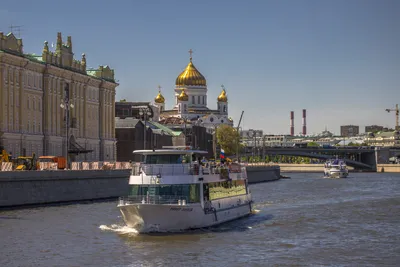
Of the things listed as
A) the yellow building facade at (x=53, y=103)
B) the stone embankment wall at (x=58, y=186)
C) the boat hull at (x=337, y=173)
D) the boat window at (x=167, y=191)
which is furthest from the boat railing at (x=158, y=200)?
the boat hull at (x=337, y=173)

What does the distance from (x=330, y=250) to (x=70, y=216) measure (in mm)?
21498

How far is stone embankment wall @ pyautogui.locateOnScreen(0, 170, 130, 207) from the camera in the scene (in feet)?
220

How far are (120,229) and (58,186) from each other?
20913mm

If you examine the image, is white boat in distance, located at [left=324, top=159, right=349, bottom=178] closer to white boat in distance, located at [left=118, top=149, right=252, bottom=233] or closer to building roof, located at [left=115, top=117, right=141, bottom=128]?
building roof, located at [left=115, top=117, right=141, bottom=128]

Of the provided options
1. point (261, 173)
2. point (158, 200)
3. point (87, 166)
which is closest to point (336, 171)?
point (261, 173)

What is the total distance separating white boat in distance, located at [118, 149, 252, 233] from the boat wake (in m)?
0.41

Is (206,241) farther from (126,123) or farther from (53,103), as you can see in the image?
(126,123)

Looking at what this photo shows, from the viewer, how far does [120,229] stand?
54281 mm

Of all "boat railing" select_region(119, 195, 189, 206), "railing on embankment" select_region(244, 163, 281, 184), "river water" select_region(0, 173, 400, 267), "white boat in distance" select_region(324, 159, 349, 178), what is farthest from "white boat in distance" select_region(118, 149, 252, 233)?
"white boat in distance" select_region(324, 159, 349, 178)

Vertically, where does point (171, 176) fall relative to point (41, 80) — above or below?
below

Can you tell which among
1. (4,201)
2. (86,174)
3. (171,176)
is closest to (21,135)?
(86,174)

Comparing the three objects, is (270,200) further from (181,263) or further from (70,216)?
(181,263)

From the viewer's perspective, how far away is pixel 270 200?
87.8 m

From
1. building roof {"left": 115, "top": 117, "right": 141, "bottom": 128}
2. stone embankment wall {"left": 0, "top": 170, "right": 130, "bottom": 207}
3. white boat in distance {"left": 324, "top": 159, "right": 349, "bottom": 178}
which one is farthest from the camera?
white boat in distance {"left": 324, "top": 159, "right": 349, "bottom": 178}
